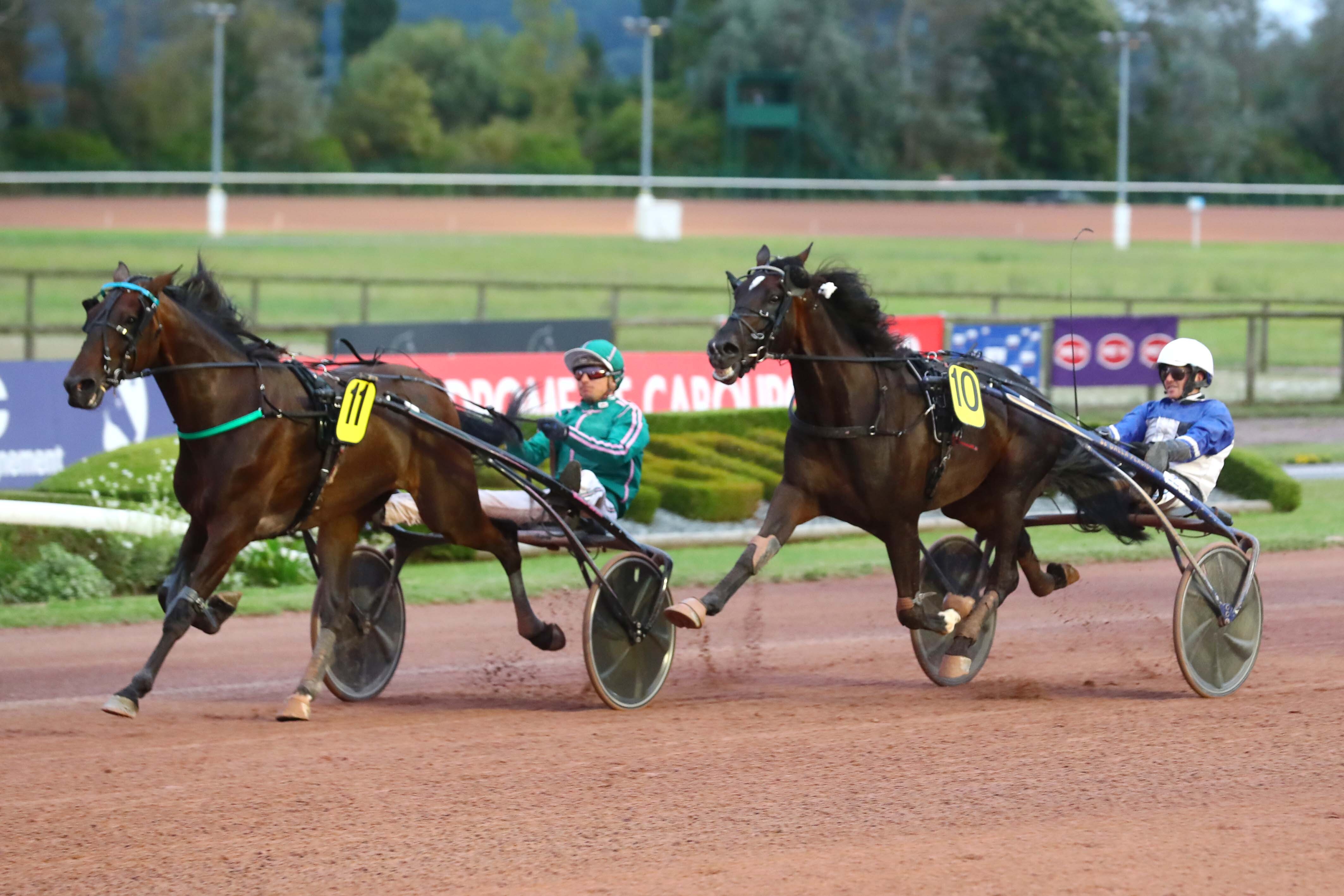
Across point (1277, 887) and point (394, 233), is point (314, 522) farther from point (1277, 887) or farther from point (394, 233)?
point (394, 233)

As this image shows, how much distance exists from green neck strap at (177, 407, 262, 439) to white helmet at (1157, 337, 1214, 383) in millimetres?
3400

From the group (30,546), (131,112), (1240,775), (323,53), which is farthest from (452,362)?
Result: (323,53)

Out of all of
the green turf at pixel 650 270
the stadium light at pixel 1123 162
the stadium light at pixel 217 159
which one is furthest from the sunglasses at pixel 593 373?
the stadium light at pixel 1123 162

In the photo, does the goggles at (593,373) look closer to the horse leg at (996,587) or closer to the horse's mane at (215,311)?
the horse's mane at (215,311)

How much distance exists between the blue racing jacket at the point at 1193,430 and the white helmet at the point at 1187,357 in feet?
0.42

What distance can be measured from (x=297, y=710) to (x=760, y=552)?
1673 mm

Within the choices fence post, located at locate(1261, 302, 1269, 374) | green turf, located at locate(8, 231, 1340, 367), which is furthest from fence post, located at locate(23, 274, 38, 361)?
fence post, located at locate(1261, 302, 1269, 374)

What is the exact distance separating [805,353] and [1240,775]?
Result: 2.02 meters

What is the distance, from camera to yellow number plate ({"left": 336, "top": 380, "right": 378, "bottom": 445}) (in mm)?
5871

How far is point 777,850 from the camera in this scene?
13.9ft

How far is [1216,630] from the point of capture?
642 cm

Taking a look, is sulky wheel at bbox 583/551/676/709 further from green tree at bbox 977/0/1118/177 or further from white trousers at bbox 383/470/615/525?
green tree at bbox 977/0/1118/177

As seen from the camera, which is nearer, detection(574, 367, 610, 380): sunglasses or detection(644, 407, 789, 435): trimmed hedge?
detection(574, 367, 610, 380): sunglasses

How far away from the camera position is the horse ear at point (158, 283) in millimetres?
5598
